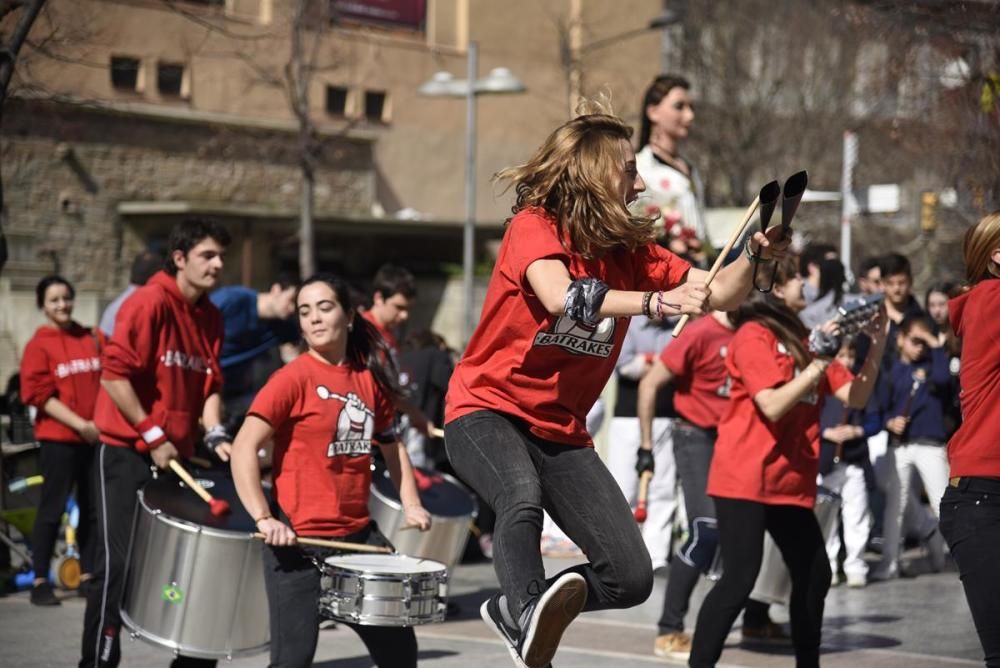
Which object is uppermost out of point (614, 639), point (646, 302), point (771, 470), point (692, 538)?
point (646, 302)

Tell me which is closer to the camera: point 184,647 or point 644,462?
point 184,647

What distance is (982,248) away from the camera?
5.85 metres

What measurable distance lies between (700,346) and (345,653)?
2575mm

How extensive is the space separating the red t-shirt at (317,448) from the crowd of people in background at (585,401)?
Answer: 1 centimetres

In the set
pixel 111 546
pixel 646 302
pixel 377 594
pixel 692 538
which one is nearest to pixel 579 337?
pixel 646 302

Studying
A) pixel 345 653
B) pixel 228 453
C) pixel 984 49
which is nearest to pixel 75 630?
pixel 345 653

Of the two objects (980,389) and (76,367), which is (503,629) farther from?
(76,367)

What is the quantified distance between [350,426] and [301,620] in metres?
0.81

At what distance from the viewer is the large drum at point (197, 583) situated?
269 inches

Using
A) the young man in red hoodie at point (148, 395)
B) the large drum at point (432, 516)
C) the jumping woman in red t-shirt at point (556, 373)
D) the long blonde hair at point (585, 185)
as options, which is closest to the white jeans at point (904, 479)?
the large drum at point (432, 516)

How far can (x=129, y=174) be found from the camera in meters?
29.4

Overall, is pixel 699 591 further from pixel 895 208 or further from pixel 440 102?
pixel 440 102

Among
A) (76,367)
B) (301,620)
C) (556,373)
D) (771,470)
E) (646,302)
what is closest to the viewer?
(646,302)

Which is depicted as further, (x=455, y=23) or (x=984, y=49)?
(x=455, y=23)
